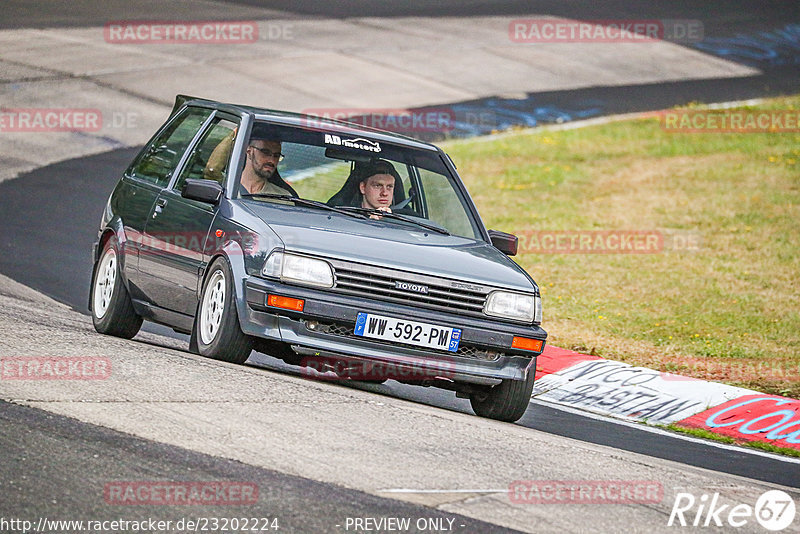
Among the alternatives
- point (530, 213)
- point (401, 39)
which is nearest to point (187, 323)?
point (530, 213)

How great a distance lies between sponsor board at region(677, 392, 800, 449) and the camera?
9.38m

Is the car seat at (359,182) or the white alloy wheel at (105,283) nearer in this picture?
the car seat at (359,182)

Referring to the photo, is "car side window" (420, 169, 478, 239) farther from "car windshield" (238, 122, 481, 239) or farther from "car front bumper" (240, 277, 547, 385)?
"car front bumper" (240, 277, 547, 385)

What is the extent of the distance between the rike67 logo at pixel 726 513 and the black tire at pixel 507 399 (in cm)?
195

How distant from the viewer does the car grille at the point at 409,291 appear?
7566 millimetres

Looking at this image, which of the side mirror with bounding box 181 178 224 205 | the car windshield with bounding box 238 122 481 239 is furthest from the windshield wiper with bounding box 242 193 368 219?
the side mirror with bounding box 181 178 224 205

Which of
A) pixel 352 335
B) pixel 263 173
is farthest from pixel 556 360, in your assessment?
pixel 352 335

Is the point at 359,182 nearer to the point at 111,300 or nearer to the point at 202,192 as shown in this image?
the point at 202,192

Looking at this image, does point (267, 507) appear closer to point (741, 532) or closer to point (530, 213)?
point (741, 532)

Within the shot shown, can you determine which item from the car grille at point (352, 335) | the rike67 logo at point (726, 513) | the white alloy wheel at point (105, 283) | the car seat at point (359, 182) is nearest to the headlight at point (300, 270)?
the car grille at point (352, 335)

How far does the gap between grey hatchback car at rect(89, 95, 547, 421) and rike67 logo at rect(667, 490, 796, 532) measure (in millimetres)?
1920

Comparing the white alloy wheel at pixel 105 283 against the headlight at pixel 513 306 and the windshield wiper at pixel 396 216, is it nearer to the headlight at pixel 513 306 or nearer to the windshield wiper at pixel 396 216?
the windshield wiper at pixel 396 216

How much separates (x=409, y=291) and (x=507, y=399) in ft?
3.55

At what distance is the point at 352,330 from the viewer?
24.8ft
